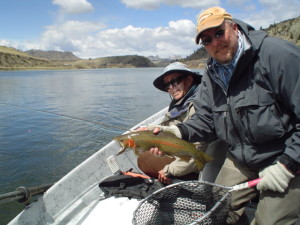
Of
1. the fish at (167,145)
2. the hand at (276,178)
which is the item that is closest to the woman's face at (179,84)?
the fish at (167,145)

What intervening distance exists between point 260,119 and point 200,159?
1012 millimetres

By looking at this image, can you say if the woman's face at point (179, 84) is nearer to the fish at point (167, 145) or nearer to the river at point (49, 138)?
the fish at point (167, 145)

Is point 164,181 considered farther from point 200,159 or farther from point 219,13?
point 219,13

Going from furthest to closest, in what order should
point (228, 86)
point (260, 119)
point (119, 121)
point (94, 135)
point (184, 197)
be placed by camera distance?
point (119, 121)
point (94, 135)
point (184, 197)
point (228, 86)
point (260, 119)

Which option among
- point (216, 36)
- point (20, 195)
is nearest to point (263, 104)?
point (216, 36)

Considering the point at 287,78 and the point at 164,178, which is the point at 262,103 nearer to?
the point at 287,78

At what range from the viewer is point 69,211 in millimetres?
4430

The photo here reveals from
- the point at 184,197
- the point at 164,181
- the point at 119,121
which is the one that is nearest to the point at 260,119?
the point at 184,197

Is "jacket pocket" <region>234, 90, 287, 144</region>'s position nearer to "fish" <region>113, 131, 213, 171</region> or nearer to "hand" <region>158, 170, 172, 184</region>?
"fish" <region>113, 131, 213, 171</region>

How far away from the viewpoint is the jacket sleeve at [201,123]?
3623 millimetres

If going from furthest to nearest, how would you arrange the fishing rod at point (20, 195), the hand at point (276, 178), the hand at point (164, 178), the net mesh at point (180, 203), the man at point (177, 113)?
the hand at point (164, 178) → the man at point (177, 113) → the fishing rod at point (20, 195) → the net mesh at point (180, 203) → the hand at point (276, 178)

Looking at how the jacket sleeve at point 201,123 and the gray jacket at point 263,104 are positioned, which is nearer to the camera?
the gray jacket at point 263,104

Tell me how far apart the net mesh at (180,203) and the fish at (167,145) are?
31 cm

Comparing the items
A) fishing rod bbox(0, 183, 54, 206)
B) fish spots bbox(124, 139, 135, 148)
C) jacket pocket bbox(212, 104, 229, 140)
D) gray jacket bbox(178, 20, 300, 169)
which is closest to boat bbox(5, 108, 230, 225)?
fishing rod bbox(0, 183, 54, 206)
